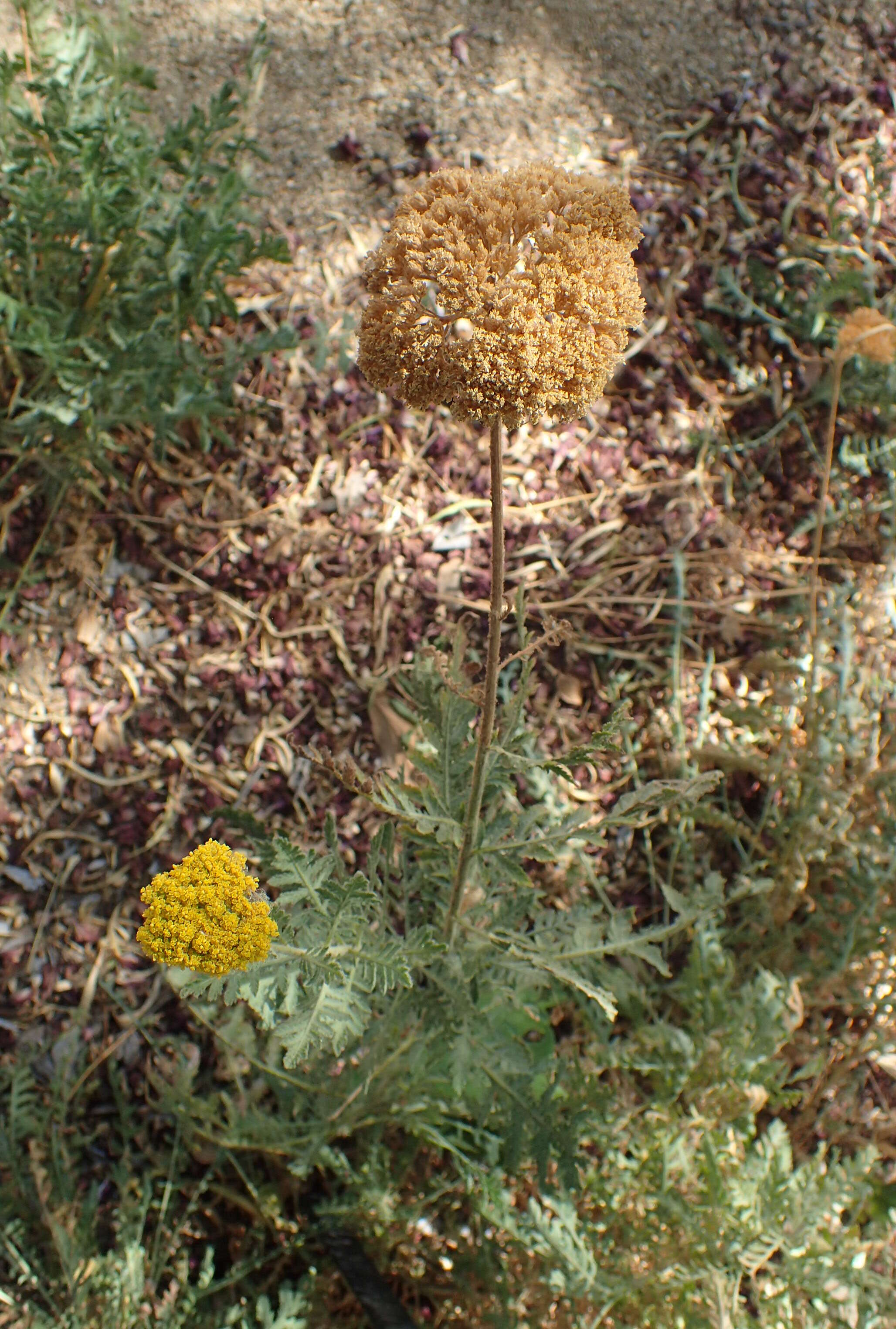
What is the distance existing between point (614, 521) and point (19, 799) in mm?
1832

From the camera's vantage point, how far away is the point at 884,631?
2896mm

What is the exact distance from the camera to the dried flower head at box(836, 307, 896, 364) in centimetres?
207

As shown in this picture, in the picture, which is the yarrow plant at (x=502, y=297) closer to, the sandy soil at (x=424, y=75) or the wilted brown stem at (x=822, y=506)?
the wilted brown stem at (x=822, y=506)

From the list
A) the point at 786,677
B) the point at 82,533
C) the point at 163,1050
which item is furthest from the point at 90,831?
the point at 786,677

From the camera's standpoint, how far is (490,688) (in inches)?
54.0

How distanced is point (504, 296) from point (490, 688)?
522mm

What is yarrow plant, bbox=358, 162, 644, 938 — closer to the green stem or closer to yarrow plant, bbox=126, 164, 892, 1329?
yarrow plant, bbox=126, 164, 892, 1329

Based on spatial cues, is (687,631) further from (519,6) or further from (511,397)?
(519,6)

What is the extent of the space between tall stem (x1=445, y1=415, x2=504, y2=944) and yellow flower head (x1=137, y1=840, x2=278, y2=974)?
0.39 metres

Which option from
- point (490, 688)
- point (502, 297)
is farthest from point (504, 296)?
point (490, 688)

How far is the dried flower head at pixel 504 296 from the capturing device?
112cm

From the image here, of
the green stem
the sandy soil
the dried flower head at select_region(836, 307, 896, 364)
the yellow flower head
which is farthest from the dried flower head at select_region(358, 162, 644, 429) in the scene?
the sandy soil

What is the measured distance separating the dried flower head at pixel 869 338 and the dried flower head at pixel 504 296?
105 cm

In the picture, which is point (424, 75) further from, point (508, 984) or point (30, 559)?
point (508, 984)
